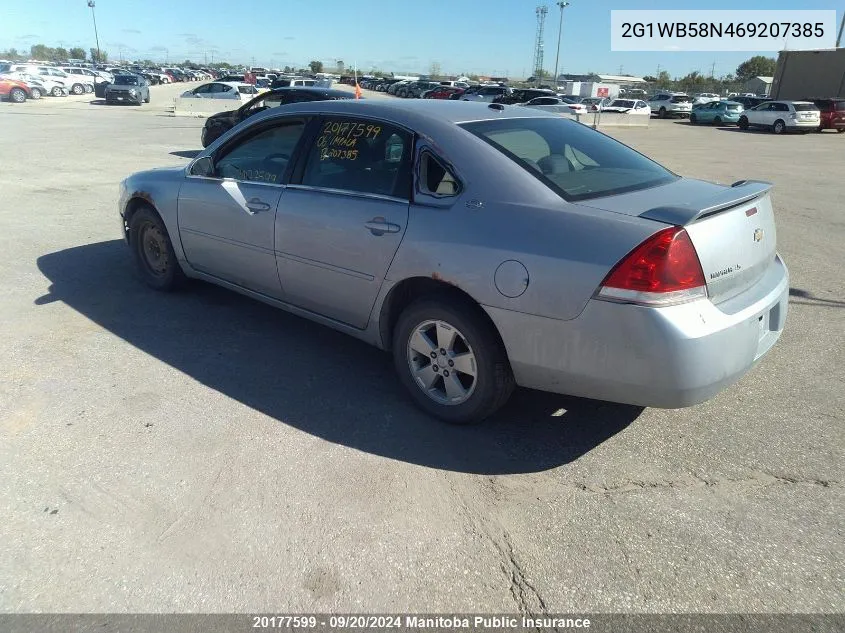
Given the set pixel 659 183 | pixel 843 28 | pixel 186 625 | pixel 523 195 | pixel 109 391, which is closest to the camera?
pixel 186 625

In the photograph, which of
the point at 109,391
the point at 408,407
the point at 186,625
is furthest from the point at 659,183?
the point at 109,391

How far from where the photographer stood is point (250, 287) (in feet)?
14.4

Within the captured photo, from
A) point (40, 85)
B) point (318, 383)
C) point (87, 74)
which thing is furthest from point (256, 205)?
point (87, 74)

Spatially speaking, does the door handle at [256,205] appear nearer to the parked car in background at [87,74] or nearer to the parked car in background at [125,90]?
the parked car in background at [125,90]

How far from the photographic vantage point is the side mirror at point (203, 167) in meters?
4.58

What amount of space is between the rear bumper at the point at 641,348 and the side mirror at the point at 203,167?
8.99 feet

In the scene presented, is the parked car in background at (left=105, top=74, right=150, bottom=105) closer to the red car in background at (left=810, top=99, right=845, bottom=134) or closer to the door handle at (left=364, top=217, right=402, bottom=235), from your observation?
the red car in background at (left=810, top=99, right=845, bottom=134)

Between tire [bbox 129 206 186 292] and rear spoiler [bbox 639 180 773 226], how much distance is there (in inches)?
152

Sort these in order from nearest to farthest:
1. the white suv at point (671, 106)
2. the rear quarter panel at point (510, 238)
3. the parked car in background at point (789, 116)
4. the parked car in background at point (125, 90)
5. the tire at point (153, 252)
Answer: the rear quarter panel at point (510, 238) → the tire at point (153, 252) → the parked car in background at point (789, 116) → the parked car in background at point (125, 90) → the white suv at point (671, 106)

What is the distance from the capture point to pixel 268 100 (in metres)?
12.7

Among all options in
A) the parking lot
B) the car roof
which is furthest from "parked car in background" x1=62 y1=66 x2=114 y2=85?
the parking lot

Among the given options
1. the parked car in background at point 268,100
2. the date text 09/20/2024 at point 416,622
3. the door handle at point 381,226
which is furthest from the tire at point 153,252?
the parked car in background at point 268,100

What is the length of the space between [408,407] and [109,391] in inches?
71.2

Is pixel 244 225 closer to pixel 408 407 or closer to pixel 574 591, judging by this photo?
pixel 408 407
